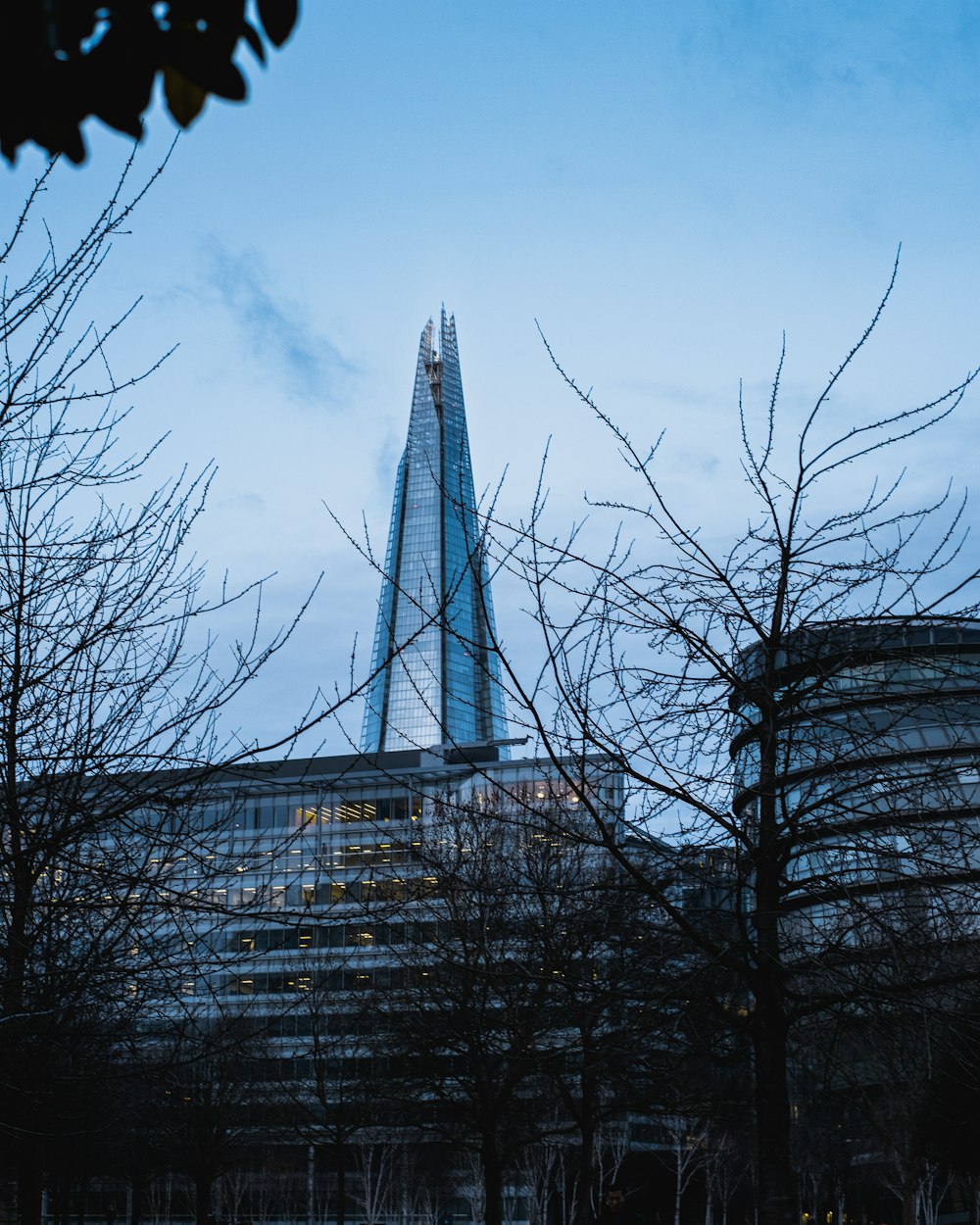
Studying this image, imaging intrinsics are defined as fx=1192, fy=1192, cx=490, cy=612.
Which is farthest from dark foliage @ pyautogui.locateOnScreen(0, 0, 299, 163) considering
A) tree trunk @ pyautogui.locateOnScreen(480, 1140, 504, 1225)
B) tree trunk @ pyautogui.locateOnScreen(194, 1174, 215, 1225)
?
tree trunk @ pyautogui.locateOnScreen(194, 1174, 215, 1225)

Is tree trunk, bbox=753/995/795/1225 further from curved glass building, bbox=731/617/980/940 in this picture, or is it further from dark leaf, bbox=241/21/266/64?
dark leaf, bbox=241/21/266/64

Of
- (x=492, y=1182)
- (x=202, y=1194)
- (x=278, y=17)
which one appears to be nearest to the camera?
(x=278, y=17)

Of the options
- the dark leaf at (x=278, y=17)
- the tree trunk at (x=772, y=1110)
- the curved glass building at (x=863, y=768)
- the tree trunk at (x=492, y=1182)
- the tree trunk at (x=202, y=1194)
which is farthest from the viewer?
the tree trunk at (x=202, y=1194)

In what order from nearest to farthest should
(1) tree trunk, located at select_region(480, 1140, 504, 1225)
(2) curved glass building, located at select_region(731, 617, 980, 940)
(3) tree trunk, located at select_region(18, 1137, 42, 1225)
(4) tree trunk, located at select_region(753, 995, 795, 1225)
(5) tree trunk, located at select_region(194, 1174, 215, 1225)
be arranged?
(2) curved glass building, located at select_region(731, 617, 980, 940)
(4) tree trunk, located at select_region(753, 995, 795, 1225)
(3) tree trunk, located at select_region(18, 1137, 42, 1225)
(1) tree trunk, located at select_region(480, 1140, 504, 1225)
(5) tree trunk, located at select_region(194, 1174, 215, 1225)

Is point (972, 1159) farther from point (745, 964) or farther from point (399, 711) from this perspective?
point (399, 711)

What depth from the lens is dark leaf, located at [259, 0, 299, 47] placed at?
1.78 m

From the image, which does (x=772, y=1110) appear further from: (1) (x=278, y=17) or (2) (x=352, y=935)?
(1) (x=278, y=17)

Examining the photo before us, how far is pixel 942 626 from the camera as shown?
8422 mm

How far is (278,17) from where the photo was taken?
5.88ft

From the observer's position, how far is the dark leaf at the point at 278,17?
1.78 metres

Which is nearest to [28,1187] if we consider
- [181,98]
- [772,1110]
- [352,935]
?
[352,935]

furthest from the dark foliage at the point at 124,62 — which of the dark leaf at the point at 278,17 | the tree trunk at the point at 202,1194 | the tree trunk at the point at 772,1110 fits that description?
the tree trunk at the point at 202,1194

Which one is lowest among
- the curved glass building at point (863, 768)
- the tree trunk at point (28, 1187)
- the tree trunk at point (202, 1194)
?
the tree trunk at point (202, 1194)

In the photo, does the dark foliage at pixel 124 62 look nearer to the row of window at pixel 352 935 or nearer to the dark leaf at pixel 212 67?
the dark leaf at pixel 212 67
